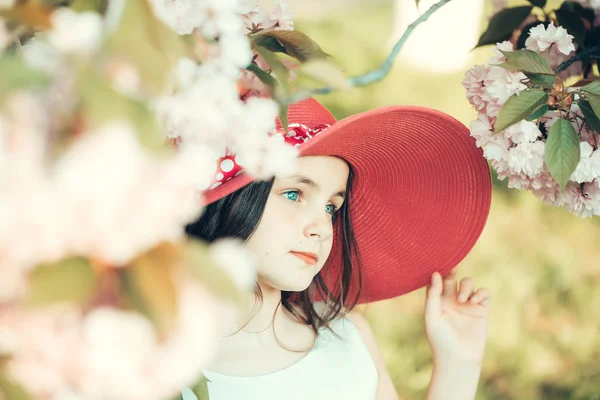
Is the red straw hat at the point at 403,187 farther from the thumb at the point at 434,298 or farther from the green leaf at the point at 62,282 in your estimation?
the green leaf at the point at 62,282

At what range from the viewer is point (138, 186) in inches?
11.9

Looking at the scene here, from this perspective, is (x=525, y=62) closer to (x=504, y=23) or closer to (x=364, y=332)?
(x=504, y=23)

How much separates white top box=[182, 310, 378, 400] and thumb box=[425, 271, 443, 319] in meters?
0.15

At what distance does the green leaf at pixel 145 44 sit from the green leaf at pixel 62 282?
0.10 metres

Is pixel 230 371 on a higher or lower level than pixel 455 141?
lower

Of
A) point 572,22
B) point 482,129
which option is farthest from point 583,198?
point 572,22

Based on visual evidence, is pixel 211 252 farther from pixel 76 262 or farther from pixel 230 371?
pixel 230 371

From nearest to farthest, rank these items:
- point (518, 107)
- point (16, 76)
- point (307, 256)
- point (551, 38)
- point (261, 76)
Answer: point (16, 76) → point (261, 76) → point (518, 107) → point (551, 38) → point (307, 256)

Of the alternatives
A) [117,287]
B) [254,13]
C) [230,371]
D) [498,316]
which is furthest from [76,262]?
[498,316]

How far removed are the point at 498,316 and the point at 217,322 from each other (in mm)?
1746

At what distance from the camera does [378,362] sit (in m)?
1.19

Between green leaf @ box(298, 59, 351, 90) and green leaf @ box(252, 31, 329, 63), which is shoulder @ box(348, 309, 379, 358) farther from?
green leaf @ box(298, 59, 351, 90)

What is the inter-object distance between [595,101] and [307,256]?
444 mm

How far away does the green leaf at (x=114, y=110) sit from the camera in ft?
0.98
